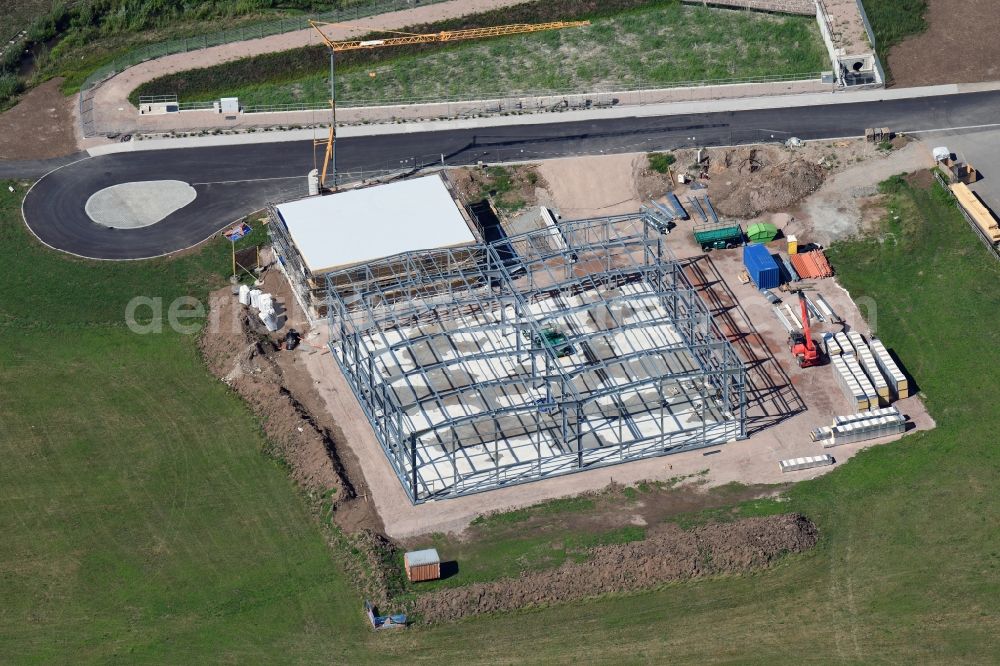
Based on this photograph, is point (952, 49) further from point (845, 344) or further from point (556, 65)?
point (845, 344)

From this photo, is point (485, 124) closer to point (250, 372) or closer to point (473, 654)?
point (250, 372)

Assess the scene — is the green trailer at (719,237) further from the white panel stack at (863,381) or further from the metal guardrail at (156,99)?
the metal guardrail at (156,99)

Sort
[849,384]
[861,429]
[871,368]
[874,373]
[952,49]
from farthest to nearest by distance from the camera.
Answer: [952,49] < [871,368] < [874,373] < [849,384] < [861,429]

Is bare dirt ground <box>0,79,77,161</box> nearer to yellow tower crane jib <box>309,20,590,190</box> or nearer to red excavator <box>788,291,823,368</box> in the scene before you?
yellow tower crane jib <box>309,20,590,190</box>

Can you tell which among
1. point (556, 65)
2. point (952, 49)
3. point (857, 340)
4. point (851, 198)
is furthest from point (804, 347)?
point (952, 49)

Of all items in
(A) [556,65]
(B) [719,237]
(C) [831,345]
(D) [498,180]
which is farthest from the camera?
(A) [556,65]

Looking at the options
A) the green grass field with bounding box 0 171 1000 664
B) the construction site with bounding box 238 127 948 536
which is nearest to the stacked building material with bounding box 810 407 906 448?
the construction site with bounding box 238 127 948 536

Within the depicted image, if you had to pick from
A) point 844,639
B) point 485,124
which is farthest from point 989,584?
point 485,124
